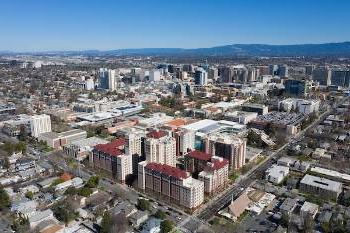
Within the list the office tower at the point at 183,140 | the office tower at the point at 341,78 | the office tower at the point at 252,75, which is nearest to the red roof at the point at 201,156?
the office tower at the point at 183,140

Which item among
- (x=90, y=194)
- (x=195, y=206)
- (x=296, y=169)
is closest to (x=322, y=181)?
(x=296, y=169)

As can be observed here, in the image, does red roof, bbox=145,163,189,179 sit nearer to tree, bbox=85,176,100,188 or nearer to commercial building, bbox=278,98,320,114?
tree, bbox=85,176,100,188

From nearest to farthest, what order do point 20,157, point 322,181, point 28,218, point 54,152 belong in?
point 28,218, point 322,181, point 20,157, point 54,152

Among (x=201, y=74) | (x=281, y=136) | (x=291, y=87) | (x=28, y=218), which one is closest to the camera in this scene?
(x=28, y=218)

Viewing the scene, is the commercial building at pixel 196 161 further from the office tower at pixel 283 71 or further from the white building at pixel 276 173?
the office tower at pixel 283 71

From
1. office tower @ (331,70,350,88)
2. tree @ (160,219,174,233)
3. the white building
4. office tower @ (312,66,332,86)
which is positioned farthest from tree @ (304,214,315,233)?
office tower @ (312,66,332,86)

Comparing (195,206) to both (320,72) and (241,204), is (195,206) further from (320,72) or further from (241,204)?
(320,72)

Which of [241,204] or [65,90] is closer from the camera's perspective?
[241,204]
